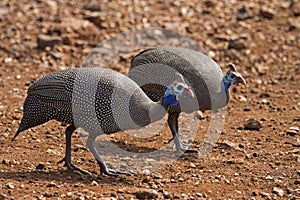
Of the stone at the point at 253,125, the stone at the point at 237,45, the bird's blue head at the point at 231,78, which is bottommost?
the stone at the point at 253,125

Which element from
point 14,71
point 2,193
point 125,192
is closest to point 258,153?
point 125,192

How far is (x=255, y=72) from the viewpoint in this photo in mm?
8320

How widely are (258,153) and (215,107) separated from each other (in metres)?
0.57

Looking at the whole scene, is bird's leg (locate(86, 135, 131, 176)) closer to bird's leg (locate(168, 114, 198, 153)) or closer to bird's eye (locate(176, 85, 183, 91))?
bird's eye (locate(176, 85, 183, 91))

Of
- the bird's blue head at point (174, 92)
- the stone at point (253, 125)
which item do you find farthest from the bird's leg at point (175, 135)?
the bird's blue head at point (174, 92)

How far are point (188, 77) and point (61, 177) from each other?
1.49 meters

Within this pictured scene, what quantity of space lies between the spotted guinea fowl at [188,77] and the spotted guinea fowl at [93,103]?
27.0 inches

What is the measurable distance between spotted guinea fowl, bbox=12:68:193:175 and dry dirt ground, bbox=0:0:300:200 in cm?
40

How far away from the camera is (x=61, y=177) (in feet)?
17.1

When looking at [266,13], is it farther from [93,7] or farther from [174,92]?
[174,92]

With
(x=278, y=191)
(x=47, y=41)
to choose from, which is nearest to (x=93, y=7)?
(x=47, y=41)

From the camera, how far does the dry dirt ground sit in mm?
5117

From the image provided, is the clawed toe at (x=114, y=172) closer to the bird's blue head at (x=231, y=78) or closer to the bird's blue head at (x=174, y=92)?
the bird's blue head at (x=174, y=92)

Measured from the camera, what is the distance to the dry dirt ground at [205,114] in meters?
5.12
